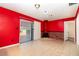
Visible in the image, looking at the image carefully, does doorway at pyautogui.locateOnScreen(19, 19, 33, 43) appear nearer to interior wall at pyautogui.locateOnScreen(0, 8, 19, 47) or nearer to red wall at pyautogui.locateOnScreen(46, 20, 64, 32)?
interior wall at pyautogui.locateOnScreen(0, 8, 19, 47)

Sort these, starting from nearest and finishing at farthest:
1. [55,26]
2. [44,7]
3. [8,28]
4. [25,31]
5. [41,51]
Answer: [41,51]
[44,7]
[8,28]
[25,31]
[55,26]

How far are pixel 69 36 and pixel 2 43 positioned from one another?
650 cm

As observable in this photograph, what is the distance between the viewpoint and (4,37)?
4957 millimetres

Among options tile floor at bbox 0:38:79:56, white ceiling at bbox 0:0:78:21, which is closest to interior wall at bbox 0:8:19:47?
white ceiling at bbox 0:0:78:21

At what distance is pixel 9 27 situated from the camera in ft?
17.4

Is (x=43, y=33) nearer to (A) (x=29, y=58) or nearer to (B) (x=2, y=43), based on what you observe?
(B) (x=2, y=43)

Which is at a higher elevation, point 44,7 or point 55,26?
point 44,7

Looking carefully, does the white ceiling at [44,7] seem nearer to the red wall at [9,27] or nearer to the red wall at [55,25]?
the red wall at [9,27]

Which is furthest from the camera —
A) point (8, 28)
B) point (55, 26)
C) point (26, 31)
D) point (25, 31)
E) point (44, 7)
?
point (55, 26)

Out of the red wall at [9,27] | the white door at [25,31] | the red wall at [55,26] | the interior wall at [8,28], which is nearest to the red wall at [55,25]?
the red wall at [55,26]

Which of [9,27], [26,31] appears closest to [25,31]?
[26,31]

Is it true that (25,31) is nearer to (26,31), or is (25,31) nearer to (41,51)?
(26,31)

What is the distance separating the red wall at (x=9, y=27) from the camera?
4.82 m

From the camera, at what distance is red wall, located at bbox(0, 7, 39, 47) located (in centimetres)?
482
